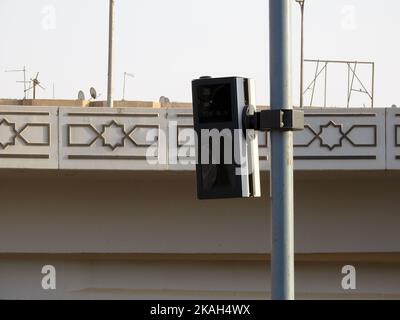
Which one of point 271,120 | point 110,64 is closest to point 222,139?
point 271,120

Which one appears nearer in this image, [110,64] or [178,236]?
[178,236]

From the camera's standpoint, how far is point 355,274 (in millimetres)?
17391

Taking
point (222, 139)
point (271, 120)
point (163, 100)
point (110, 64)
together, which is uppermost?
point (110, 64)

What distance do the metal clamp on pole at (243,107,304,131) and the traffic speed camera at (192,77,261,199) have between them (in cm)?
5

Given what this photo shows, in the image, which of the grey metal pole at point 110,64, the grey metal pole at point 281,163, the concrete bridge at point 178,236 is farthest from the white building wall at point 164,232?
the grey metal pole at point 281,163

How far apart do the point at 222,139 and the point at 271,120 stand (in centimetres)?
41

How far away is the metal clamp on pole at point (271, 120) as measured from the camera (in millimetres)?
7402

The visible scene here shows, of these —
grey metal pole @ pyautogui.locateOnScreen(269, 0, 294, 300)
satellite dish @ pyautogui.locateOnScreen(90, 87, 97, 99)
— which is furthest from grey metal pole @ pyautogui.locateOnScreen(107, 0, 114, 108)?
grey metal pole @ pyautogui.locateOnScreen(269, 0, 294, 300)

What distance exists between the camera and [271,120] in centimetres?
743

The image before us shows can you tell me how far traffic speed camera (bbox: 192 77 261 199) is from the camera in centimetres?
737

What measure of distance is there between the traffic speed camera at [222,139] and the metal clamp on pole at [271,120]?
0.16ft

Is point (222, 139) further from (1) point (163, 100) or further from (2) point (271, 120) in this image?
(1) point (163, 100)

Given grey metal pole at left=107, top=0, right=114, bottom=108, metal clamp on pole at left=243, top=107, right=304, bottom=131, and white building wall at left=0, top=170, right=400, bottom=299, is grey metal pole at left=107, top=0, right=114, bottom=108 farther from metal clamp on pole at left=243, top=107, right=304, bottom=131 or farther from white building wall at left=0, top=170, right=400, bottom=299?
metal clamp on pole at left=243, top=107, right=304, bottom=131
